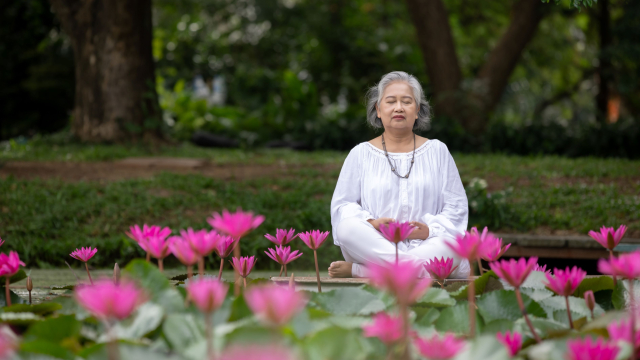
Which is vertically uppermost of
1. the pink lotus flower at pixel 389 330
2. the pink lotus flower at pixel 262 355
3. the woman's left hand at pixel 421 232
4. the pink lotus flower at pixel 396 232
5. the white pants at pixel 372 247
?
the pink lotus flower at pixel 396 232

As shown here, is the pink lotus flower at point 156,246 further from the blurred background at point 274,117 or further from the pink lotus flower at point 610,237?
the blurred background at point 274,117

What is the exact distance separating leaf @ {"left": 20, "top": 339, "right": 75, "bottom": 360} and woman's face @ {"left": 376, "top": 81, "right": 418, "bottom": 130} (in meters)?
2.10

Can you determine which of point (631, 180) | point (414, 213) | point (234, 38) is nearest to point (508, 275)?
point (414, 213)

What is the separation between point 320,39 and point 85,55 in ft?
19.2

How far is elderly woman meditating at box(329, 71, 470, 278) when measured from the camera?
272cm

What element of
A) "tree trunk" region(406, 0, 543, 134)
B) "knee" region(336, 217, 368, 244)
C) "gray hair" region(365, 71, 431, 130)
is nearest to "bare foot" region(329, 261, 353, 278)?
"knee" region(336, 217, 368, 244)

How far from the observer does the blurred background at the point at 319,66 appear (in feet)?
32.4

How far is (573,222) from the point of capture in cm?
495

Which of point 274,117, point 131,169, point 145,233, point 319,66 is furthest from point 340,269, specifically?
point 319,66

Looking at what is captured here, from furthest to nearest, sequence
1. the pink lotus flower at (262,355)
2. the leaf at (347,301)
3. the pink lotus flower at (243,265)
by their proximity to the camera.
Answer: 1. the pink lotus flower at (243,265)
2. the leaf at (347,301)
3. the pink lotus flower at (262,355)

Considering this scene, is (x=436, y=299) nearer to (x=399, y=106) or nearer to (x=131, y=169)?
(x=399, y=106)

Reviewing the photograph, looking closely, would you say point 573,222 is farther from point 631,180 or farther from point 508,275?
point 508,275

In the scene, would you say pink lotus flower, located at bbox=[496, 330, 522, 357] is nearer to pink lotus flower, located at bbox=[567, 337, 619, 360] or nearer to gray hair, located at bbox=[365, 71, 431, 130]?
pink lotus flower, located at bbox=[567, 337, 619, 360]

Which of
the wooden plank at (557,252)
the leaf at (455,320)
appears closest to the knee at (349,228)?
the leaf at (455,320)
